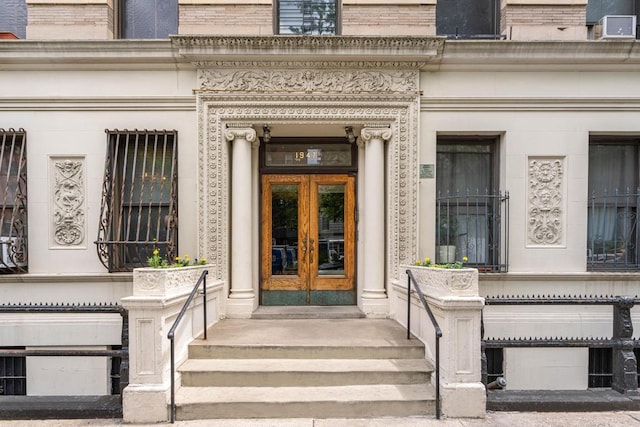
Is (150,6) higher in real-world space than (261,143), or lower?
higher

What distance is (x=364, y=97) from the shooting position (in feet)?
24.0

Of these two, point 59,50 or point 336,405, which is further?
point 59,50

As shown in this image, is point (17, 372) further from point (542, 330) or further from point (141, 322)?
point (542, 330)

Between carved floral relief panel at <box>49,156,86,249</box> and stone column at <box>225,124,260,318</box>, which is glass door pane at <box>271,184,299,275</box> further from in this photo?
carved floral relief panel at <box>49,156,86,249</box>

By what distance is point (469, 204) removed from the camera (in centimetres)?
784

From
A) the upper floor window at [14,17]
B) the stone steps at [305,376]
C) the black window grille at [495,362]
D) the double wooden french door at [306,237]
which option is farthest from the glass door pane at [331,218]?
the upper floor window at [14,17]

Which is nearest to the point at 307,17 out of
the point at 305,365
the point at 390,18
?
the point at 390,18

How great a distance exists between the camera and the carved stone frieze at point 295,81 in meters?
7.30

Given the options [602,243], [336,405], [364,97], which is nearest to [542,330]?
[602,243]

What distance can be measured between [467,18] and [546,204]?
156 inches

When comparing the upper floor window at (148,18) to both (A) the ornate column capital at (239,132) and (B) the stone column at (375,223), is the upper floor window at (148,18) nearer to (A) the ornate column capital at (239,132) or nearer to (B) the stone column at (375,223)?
(A) the ornate column capital at (239,132)

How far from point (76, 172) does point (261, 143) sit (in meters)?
3.45

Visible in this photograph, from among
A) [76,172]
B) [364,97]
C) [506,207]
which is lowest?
[506,207]

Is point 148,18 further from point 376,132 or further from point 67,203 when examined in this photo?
point 376,132
